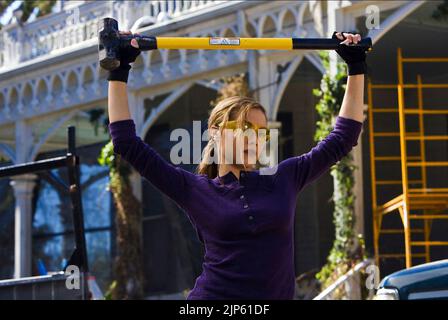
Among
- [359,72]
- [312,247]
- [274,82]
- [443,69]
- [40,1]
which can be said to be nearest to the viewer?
[359,72]

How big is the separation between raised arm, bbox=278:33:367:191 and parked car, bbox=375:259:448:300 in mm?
1179

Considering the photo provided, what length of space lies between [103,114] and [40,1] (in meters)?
6.72

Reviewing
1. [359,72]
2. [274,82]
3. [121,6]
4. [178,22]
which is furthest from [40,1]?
[359,72]

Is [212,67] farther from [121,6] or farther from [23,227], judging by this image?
[23,227]

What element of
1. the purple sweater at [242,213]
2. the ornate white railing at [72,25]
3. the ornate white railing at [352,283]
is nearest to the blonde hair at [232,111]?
the purple sweater at [242,213]

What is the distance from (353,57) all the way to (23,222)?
13243 mm

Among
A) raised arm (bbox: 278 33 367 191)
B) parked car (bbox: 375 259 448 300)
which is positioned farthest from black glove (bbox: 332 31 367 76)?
parked car (bbox: 375 259 448 300)

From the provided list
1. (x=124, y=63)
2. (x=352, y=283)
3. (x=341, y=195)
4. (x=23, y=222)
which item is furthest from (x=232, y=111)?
(x=23, y=222)

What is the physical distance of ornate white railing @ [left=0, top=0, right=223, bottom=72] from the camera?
13875 mm

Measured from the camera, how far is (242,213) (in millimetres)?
2930

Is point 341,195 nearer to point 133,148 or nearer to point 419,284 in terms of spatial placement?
point 419,284

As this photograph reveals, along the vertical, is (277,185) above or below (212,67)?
below

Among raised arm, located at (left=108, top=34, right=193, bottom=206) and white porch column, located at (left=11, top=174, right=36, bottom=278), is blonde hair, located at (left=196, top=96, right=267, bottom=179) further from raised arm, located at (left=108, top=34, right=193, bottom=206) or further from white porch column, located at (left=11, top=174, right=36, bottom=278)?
white porch column, located at (left=11, top=174, right=36, bottom=278)

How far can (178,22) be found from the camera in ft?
43.7
